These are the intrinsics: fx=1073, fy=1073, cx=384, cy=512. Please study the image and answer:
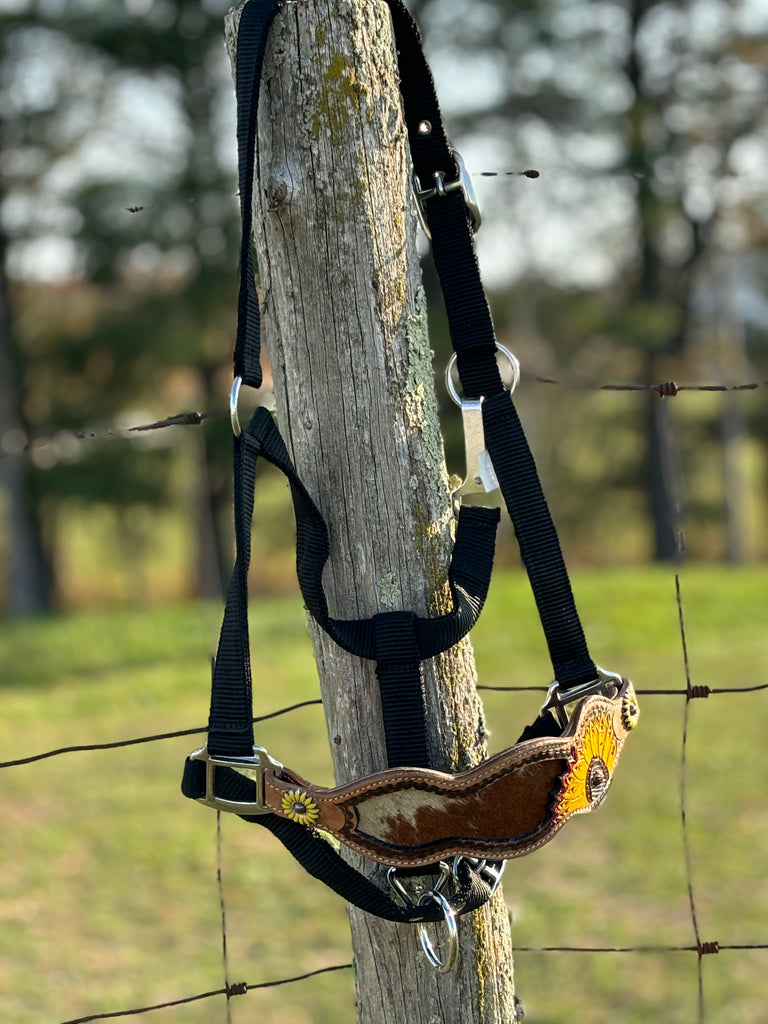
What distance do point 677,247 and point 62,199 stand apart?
439 inches

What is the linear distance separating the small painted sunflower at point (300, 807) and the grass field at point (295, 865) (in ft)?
10.1

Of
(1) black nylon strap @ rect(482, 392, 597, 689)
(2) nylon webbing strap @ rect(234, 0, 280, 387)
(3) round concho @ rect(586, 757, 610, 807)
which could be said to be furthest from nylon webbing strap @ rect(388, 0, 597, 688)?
(2) nylon webbing strap @ rect(234, 0, 280, 387)

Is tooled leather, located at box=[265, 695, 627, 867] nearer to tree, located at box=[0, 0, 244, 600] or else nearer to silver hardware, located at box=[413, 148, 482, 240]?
silver hardware, located at box=[413, 148, 482, 240]

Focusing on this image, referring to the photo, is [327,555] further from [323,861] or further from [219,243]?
[219,243]

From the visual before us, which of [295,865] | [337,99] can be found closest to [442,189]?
[337,99]

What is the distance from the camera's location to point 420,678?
1.47 metres

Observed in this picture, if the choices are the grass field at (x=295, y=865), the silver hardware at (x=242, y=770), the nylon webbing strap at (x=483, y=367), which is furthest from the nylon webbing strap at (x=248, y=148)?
the grass field at (x=295, y=865)

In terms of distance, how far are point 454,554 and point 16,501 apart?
16.3 m

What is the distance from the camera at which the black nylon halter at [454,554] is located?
1397 mm

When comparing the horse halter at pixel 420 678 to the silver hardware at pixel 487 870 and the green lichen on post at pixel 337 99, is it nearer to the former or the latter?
the silver hardware at pixel 487 870

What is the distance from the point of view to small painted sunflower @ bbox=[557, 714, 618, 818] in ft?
4.60

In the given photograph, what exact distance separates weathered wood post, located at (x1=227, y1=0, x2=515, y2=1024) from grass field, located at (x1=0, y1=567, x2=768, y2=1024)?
2774 millimetres

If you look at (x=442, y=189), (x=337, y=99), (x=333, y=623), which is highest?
(x=337, y=99)

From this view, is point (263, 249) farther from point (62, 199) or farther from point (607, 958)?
point (62, 199)
